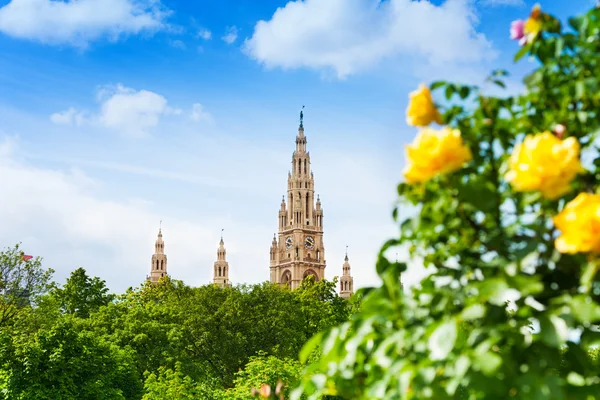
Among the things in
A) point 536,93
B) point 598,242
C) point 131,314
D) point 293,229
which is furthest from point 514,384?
point 293,229

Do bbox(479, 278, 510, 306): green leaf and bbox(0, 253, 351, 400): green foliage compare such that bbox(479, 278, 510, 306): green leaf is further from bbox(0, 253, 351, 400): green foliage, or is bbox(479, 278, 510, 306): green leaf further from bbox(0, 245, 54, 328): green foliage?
bbox(0, 245, 54, 328): green foliage

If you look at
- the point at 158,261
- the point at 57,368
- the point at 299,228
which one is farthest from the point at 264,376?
the point at 158,261

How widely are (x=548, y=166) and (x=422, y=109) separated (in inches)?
26.7

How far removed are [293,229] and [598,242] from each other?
5030 inches

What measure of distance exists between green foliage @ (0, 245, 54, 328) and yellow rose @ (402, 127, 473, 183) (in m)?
36.7

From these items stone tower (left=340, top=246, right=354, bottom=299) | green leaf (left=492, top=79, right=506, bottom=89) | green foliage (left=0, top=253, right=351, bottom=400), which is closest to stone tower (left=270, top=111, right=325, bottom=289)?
stone tower (left=340, top=246, right=354, bottom=299)

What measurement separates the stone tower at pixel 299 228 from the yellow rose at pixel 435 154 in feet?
410

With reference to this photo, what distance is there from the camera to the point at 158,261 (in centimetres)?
14338

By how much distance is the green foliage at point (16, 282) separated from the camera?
36594 millimetres

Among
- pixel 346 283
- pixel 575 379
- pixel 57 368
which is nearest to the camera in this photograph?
pixel 575 379

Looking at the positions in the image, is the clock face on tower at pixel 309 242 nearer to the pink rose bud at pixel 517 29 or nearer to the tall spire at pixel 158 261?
the tall spire at pixel 158 261

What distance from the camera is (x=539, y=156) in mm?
2609

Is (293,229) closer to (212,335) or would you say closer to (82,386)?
(212,335)

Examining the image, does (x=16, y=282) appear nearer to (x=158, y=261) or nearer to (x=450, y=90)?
(x=450, y=90)
